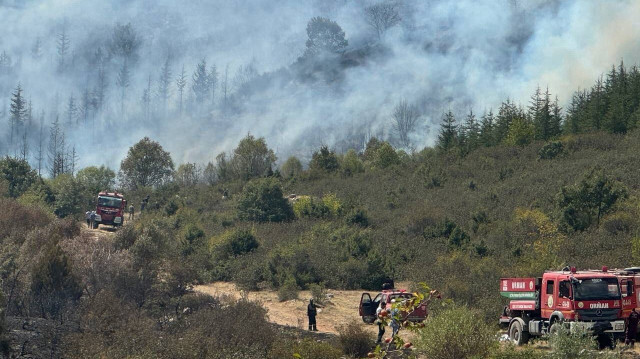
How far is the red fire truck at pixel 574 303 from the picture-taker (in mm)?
21625

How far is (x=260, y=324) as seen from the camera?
2394cm

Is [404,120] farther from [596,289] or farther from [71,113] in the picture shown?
[596,289]

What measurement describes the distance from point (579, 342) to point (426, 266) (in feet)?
76.6

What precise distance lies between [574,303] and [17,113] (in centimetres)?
14336

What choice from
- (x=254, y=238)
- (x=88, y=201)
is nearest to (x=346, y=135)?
(x=88, y=201)

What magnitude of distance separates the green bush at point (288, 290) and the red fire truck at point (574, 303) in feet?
51.1

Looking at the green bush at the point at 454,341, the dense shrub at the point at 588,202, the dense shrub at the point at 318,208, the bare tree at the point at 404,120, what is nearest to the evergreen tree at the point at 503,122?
the dense shrub at the point at 318,208

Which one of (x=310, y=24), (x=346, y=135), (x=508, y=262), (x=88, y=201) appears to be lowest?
(x=508, y=262)

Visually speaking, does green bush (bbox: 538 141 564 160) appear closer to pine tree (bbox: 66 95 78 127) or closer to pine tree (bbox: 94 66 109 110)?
pine tree (bbox: 66 95 78 127)

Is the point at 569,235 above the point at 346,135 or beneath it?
beneath

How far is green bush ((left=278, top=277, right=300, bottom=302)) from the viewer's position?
3719cm

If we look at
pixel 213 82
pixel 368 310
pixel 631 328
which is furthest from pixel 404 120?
pixel 631 328

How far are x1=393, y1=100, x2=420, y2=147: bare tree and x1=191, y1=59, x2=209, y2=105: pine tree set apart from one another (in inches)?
1674

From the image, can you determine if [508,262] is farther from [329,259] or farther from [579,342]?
[579,342]
